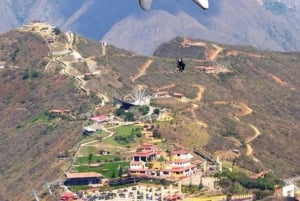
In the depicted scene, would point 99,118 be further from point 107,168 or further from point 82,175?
point 82,175

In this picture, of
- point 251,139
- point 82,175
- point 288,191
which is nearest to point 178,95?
point 251,139

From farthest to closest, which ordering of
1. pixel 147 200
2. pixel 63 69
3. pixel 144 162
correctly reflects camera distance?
pixel 63 69, pixel 144 162, pixel 147 200

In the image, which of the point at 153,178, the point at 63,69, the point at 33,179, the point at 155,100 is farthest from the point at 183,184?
the point at 63,69

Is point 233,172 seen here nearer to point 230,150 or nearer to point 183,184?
point 183,184

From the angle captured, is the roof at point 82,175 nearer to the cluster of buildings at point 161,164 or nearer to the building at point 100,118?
the cluster of buildings at point 161,164

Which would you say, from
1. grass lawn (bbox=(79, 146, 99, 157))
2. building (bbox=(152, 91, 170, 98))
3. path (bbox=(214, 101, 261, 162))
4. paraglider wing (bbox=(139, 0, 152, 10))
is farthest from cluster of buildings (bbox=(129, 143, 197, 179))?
paraglider wing (bbox=(139, 0, 152, 10))
